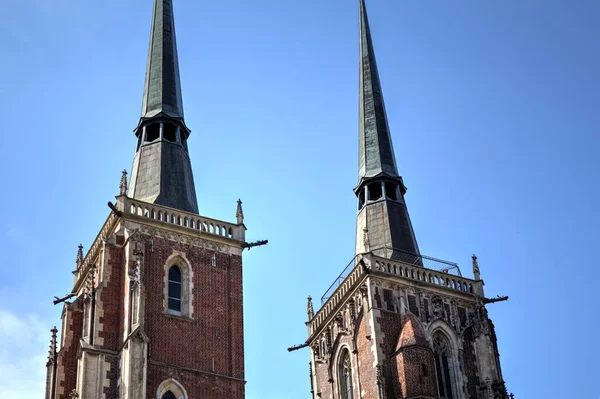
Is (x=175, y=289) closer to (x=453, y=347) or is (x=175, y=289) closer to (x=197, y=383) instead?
(x=197, y=383)

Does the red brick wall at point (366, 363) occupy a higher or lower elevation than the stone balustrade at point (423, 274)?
lower

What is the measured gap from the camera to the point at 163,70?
4888 centimetres

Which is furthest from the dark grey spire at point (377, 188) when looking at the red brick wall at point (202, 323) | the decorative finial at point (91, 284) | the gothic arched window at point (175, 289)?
the decorative finial at point (91, 284)

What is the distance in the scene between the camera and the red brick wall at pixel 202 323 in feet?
126

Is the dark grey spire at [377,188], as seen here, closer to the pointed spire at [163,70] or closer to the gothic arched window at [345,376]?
the gothic arched window at [345,376]

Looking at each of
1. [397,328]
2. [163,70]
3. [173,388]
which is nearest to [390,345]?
[397,328]

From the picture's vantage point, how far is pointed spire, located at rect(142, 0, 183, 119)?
4700 centimetres

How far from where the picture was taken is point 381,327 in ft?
142

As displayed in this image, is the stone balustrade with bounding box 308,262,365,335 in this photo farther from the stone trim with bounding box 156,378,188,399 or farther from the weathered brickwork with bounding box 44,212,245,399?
the stone trim with bounding box 156,378,188,399

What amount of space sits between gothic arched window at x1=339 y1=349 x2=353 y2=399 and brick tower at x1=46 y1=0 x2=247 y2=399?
646 cm

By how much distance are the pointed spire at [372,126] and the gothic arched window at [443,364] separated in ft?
31.2

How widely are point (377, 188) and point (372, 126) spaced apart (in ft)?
13.1

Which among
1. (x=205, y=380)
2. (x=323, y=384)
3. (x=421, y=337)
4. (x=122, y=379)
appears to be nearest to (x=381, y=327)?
(x=421, y=337)

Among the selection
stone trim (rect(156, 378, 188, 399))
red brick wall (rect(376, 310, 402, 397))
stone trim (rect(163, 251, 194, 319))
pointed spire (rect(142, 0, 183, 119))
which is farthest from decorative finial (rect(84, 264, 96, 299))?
red brick wall (rect(376, 310, 402, 397))
